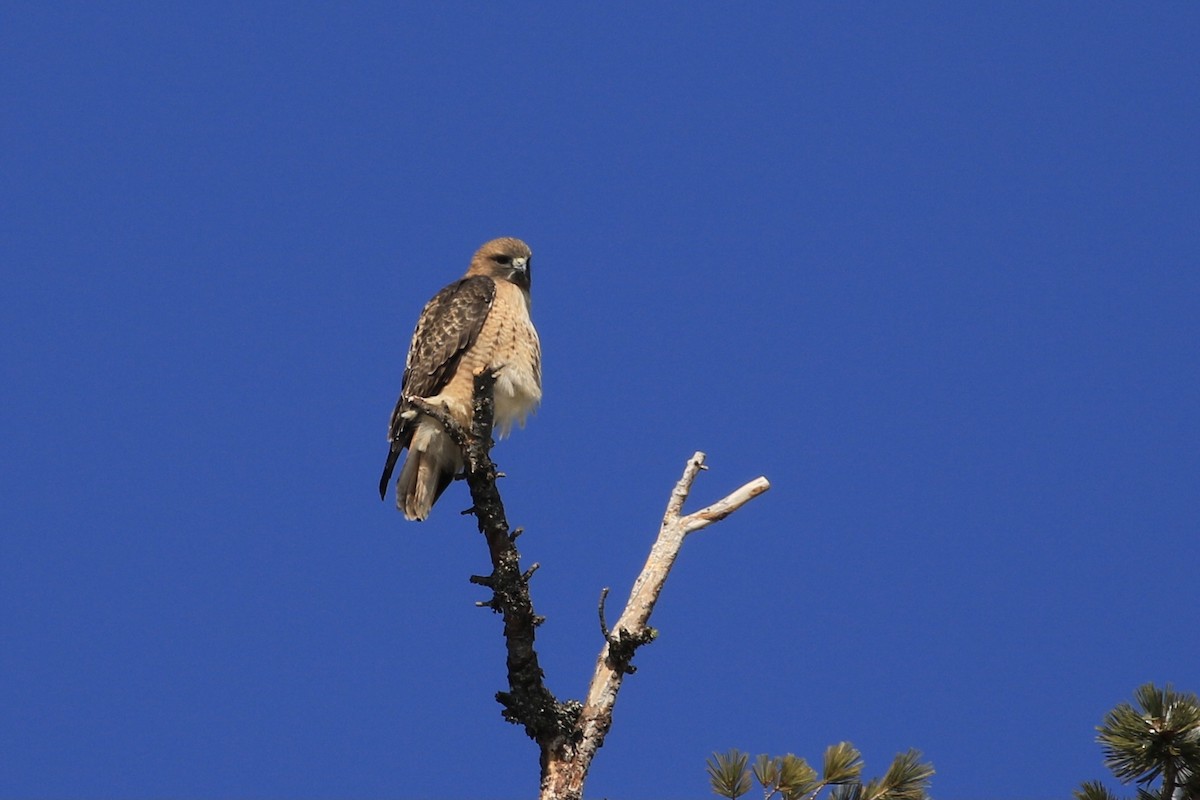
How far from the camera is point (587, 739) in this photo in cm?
484

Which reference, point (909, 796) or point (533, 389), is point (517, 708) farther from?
point (533, 389)

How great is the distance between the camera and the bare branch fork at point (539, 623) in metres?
4.82

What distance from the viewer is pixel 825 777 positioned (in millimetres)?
4434

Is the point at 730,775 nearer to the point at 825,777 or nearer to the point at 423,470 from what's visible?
the point at 825,777

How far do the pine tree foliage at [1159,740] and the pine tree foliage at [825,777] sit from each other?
0.68m

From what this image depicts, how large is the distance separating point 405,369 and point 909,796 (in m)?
3.57

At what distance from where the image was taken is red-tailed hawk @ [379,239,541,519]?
6480 millimetres

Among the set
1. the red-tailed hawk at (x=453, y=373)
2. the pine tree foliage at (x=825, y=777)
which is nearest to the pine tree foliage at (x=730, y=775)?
the pine tree foliage at (x=825, y=777)

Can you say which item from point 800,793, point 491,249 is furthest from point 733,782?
point 491,249

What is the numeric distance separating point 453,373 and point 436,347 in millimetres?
156

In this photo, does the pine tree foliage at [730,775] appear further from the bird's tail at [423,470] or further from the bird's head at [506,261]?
the bird's head at [506,261]

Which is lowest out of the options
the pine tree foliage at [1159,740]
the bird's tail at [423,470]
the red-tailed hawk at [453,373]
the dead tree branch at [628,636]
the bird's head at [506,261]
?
the pine tree foliage at [1159,740]

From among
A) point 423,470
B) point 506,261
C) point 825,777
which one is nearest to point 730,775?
point 825,777

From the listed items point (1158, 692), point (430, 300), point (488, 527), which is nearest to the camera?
point (1158, 692)
